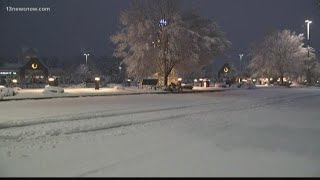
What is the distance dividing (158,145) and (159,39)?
127 feet

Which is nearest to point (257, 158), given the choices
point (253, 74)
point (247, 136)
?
point (247, 136)

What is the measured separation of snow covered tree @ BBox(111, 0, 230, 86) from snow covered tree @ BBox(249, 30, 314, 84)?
949 inches

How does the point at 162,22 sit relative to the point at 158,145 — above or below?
above

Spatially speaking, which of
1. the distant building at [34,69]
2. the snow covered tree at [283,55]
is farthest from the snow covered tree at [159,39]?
the distant building at [34,69]

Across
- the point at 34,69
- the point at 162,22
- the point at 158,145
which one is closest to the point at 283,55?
the point at 162,22

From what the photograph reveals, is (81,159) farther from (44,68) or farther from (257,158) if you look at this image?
(44,68)

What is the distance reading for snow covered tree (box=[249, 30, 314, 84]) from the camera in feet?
238

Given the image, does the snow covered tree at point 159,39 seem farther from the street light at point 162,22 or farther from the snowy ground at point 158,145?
the snowy ground at point 158,145

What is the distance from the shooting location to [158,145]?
1221 cm

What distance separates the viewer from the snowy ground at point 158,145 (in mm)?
9406

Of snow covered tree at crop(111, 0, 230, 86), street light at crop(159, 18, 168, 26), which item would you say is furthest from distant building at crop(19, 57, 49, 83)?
street light at crop(159, 18, 168, 26)

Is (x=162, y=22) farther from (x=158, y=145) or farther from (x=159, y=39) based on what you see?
(x=158, y=145)

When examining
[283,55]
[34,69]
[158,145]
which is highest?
[283,55]

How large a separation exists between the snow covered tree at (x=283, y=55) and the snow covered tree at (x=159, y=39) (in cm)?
2410
